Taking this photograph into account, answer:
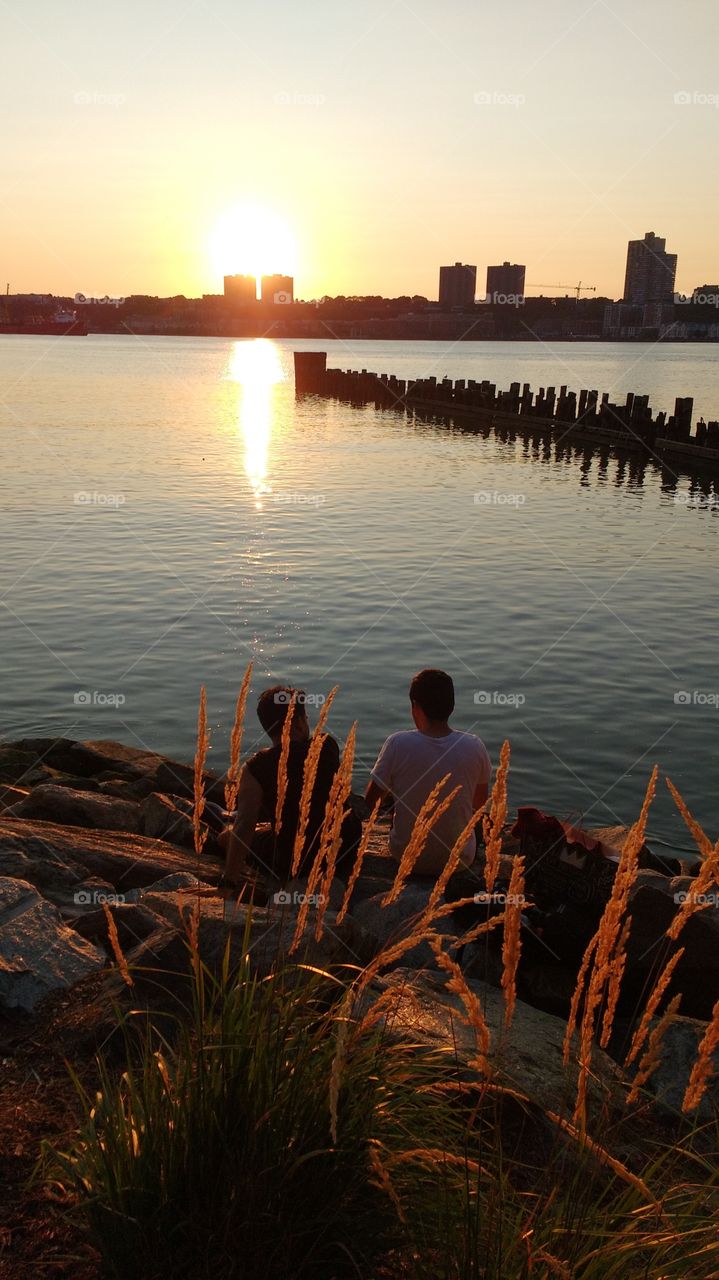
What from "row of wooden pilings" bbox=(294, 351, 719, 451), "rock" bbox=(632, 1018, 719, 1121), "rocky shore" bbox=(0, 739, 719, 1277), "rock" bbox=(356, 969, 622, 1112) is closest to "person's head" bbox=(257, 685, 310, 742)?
"rocky shore" bbox=(0, 739, 719, 1277)

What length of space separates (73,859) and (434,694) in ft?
7.23

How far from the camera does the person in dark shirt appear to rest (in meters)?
5.70

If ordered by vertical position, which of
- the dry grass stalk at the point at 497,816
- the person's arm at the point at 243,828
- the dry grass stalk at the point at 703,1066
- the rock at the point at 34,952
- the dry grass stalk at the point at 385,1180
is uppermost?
the dry grass stalk at the point at 497,816

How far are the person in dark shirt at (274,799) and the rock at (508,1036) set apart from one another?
4.98 feet

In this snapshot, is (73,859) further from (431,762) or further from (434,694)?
(434,694)

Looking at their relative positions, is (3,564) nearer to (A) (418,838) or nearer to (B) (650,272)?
(A) (418,838)

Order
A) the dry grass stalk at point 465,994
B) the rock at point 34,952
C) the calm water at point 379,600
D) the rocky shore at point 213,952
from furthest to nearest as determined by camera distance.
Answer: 1. the calm water at point 379,600
2. the rock at point 34,952
3. the rocky shore at point 213,952
4. the dry grass stalk at point 465,994

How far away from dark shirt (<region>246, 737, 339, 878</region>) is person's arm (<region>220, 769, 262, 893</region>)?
1.8 inches

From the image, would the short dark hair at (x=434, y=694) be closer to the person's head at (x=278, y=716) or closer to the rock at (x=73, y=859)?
the person's head at (x=278, y=716)

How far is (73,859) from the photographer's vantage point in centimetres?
637

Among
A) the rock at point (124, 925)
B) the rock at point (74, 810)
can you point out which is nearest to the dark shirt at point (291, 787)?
the rock at point (124, 925)

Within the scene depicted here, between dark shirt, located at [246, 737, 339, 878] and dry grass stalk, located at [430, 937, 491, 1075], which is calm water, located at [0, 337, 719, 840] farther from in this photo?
dry grass stalk, located at [430, 937, 491, 1075]

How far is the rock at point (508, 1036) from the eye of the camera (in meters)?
3.46

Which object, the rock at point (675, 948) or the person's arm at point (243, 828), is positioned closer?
the rock at point (675, 948)
